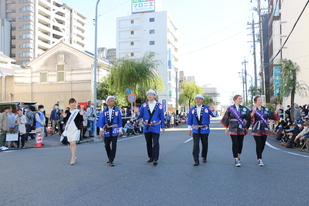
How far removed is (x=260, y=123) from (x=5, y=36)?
70676 millimetres

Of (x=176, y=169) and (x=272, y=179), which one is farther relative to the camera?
(x=176, y=169)

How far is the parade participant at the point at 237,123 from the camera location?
8.06 meters

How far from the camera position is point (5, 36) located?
67875 mm

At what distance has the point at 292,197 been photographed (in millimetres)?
4973

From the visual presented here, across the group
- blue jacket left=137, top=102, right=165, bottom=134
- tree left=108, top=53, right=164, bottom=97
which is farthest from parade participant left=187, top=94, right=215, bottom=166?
tree left=108, top=53, right=164, bottom=97

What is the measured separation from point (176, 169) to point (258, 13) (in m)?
30.1

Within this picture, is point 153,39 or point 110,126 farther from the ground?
point 153,39

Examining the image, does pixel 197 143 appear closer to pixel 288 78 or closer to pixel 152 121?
pixel 152 121

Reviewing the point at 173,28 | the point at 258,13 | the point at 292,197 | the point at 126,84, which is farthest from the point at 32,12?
the point at 292,197

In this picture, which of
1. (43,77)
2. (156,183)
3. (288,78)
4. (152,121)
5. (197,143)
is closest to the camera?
(156,183)

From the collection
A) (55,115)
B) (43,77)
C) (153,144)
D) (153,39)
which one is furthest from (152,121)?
→ (153,39)

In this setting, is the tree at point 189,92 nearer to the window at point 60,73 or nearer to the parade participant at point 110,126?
the window at point 60,73

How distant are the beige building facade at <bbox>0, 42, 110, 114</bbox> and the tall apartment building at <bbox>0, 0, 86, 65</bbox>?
2681 centimetres

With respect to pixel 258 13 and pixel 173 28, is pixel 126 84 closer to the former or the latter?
pixel 258 13
